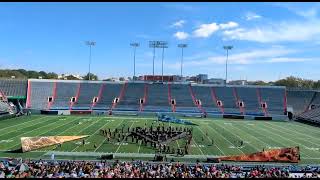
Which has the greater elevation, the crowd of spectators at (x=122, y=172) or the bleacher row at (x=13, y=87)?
the bleacher row at (x=13, y=87)

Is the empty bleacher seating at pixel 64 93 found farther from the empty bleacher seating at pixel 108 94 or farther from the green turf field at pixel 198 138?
the green turf field at pixel 198 138

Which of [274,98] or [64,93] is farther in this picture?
[274,98]

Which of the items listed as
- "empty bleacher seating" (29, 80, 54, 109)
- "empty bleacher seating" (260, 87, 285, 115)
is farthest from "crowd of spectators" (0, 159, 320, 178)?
"empty bleacher seating" (260, 87, 285, 115)

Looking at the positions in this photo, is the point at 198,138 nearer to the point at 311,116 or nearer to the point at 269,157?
the point at 269,157

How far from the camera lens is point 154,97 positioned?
69.9 meters

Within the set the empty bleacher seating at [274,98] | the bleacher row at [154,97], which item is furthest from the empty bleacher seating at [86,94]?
the empty bleacher seating at [274,98]

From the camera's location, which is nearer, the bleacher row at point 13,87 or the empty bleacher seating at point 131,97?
the empty bleacher seating at point 131,97

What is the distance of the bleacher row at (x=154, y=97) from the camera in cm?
6612

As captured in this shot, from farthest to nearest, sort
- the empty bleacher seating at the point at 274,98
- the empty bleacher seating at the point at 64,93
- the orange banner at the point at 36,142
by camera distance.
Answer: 1. the empty bleacher seating at the point at 274,98
2. the empty bleacher seating at the point at 64,93
3. the orange banner at the point at 36,142

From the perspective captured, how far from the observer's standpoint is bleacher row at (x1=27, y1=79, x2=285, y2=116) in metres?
66.1

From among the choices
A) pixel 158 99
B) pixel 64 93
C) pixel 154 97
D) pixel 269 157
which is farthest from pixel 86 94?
pixel 269 157

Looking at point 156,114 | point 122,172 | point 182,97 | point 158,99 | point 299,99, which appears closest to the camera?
point 122,172

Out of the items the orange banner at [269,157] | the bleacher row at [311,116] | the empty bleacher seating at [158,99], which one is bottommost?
the orange banner at [269,157]

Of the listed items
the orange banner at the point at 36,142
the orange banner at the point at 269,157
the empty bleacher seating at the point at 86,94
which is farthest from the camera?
the empty bleacher seating at the point at 86,94
